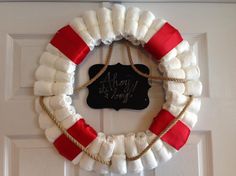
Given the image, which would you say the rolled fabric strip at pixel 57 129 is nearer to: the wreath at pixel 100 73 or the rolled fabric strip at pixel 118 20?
the wreath at pixel 100 73

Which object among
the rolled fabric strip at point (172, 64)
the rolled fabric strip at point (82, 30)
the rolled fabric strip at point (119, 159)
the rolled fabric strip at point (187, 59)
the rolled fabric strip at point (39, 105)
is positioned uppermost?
the rolled fabric strip at point (82, 30)

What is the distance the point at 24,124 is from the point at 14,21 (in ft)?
1.09

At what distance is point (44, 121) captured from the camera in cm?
104

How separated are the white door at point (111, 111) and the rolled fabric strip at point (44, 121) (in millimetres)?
31

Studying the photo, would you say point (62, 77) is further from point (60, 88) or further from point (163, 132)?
point (163, 132)

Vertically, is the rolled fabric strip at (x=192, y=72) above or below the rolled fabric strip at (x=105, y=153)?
above

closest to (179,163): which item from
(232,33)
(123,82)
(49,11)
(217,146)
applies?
(217,146)

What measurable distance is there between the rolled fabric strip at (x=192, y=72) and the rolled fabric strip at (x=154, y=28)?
0.49 feet

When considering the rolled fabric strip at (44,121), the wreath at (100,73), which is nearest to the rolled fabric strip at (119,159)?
the wreath at (100,73)

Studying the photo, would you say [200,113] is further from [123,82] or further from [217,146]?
[123,82]

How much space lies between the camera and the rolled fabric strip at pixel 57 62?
102 centimetres

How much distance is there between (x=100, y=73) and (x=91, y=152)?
0.24 m

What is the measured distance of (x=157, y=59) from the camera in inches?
41.3

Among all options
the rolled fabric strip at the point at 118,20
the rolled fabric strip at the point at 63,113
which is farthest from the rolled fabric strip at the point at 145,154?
the rolled fabric strip at the point at 118,20
